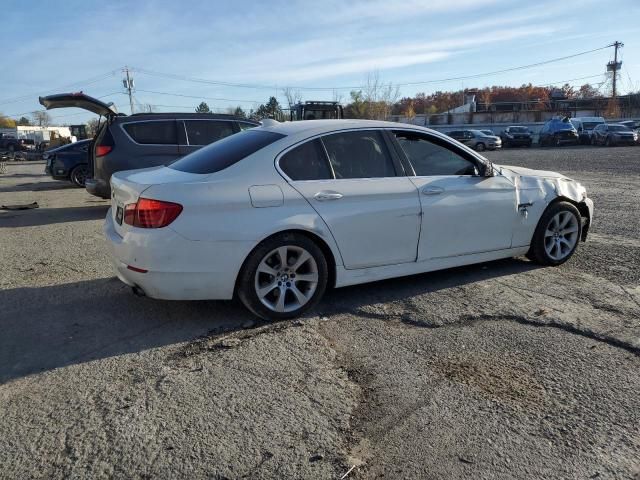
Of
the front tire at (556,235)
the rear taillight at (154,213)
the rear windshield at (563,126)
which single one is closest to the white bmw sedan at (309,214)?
the rear taillight at (154,213)

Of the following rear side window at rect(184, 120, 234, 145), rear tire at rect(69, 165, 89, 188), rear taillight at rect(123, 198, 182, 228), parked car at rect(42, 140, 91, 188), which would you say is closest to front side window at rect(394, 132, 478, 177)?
rear taillight at rect(123, 198, 182, 228)

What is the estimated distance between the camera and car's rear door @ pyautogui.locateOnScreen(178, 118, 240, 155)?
371 inches

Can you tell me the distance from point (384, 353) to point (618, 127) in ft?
133

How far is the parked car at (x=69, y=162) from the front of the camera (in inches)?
541

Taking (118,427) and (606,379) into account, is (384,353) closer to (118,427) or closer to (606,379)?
(606,379)

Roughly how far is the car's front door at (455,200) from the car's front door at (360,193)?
0.17 m

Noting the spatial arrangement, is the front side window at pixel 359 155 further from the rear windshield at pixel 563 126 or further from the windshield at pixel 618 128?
the windshield at pixel 618 128

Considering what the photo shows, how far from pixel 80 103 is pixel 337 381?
8503 millimetres

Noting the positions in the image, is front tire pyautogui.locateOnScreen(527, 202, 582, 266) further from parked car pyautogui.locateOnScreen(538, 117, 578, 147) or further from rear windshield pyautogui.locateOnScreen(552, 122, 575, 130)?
rear windshield pyautogui.locateOnScreen(552, 122, 575, 130)

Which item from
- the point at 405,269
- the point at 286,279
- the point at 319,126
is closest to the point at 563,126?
the point at 405,269

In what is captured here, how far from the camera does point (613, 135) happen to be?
37.2m

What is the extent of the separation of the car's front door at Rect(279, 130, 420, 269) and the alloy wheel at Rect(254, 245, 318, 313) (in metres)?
0.33

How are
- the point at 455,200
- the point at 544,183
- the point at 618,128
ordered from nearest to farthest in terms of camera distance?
the point at 455,200 < the point at 544,183 < the point at 618,128

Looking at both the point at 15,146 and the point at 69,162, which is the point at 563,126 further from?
the point at 15,146
